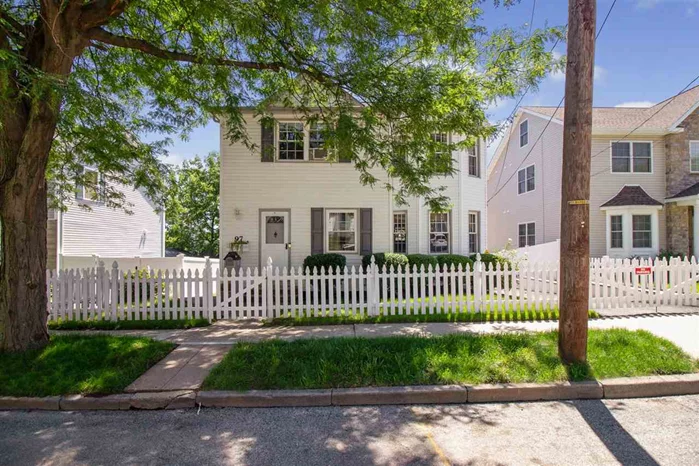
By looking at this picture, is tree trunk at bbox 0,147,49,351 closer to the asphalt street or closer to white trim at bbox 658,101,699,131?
the asphalt street

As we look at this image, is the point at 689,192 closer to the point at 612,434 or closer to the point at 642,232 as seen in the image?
the point at 642,232

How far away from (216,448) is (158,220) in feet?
65.8

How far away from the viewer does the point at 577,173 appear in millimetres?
4879

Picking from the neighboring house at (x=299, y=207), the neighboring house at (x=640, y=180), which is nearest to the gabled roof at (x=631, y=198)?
the neighboring house at (x=640, y=180)

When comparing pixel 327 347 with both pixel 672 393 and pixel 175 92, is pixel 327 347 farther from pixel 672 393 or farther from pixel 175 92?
pixel 175 92

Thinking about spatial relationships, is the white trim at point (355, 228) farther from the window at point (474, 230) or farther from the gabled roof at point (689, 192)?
the gabled roof at point (689, 192)

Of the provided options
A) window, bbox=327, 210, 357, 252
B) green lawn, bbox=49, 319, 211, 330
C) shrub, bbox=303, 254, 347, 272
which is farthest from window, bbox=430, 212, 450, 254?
green lawn, bbox=49, 319, 211, 330

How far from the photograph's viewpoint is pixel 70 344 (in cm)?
591

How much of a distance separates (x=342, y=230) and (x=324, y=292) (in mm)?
5205

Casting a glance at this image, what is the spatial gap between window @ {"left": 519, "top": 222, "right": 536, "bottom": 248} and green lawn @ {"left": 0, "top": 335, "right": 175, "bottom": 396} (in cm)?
1872

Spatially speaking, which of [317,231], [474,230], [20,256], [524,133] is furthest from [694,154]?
[20,256]

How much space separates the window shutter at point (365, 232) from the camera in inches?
512

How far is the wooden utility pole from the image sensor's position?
4.84 metres

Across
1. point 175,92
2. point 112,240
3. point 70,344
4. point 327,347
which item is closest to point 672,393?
point 327,347
